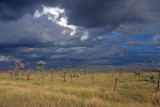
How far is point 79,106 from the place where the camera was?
6.60 m

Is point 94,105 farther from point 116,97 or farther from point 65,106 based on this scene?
Result: point 116,97

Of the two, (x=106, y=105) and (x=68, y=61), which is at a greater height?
(x=68, y=61)

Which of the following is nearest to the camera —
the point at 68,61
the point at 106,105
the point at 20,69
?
the point at 106,105

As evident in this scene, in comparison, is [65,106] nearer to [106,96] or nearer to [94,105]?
[94,105]

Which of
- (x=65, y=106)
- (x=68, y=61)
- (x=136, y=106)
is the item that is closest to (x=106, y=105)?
(x=136, y=106)

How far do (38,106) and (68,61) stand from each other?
1728 inches

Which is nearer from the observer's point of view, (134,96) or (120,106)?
(120,106)

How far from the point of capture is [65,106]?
6.76 m

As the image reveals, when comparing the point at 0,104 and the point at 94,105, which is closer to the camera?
the point at 94,105

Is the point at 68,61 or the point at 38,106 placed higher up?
the point at 68,61

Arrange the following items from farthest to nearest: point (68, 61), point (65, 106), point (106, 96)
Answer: point (68, 61) → point (106, 96) → point (65, 106)

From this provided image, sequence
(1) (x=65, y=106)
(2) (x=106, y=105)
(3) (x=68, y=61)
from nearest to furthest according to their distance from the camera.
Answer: (2) (x=106, y=105) < (1) (x=65, y=106) < (3) (x=68, y=61)

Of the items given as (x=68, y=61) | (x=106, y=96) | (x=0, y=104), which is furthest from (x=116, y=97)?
(x=68, y=61)

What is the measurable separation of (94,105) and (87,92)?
16.4 ft
